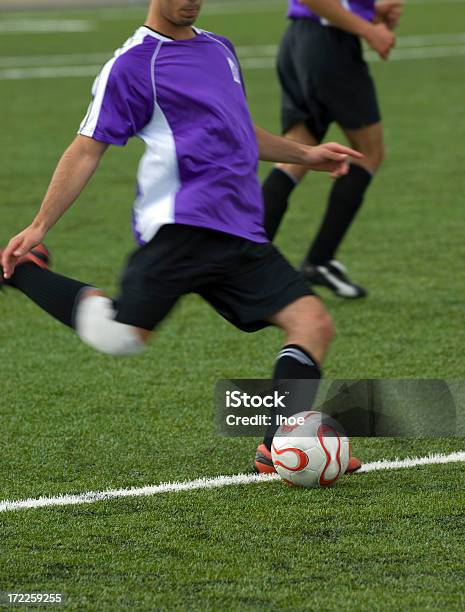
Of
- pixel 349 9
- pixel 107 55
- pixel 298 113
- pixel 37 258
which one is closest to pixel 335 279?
pixel 298 113

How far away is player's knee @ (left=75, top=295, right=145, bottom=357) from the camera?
4246mm

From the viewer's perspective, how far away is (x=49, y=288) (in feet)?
14.6

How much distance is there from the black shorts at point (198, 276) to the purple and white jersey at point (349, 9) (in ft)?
9.66

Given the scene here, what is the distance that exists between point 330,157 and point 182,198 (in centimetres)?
55

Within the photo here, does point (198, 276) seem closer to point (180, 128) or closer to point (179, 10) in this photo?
point (180, 128)

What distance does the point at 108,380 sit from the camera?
5699 mm

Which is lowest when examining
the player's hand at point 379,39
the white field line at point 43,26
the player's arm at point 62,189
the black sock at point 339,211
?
the white field line at point 43,26

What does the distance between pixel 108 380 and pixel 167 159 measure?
Answer: 1682mm

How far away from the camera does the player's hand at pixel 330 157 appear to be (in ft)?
14.8

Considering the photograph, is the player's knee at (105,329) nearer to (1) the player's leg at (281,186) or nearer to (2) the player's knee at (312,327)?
(2) the player's knee at (312,327)

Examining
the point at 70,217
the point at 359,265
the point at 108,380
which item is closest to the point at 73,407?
the point at 108,380

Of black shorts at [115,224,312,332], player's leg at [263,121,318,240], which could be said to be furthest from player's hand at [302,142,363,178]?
player's leg at [263,121,318,240]

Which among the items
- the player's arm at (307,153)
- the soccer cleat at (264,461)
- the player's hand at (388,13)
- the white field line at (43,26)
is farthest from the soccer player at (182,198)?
the white field line at (43,26)

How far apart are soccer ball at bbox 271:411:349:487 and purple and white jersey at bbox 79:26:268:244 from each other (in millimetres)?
593
